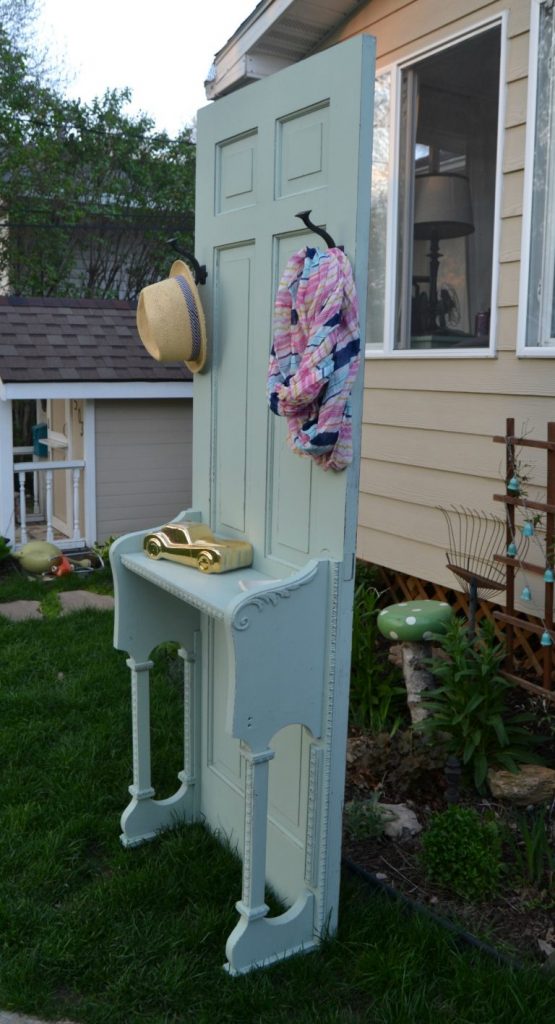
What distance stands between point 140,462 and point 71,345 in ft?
3.83

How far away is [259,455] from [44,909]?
1.54 m

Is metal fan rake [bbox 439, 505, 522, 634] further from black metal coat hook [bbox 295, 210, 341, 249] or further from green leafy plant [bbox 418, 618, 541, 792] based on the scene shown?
black metal coat hook [bbox 295, 210, 341, 249]

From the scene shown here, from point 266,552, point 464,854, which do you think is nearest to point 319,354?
point 266,552

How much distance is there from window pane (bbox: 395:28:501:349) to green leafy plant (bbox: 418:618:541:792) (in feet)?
5.51

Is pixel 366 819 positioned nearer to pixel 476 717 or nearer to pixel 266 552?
pixel 476 717

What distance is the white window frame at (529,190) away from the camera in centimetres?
387

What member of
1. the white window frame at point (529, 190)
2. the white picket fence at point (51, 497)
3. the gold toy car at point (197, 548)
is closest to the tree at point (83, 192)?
the white picket fence at point (51, 497)

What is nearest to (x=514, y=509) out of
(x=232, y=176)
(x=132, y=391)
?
(x=232, y=176)

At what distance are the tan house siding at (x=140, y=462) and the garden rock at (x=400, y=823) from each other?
5023 mm

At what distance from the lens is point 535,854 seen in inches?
111

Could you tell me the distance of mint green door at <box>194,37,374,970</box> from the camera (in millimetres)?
2318

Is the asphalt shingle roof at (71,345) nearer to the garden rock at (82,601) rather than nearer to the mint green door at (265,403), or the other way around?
the garden rock at (82,601)

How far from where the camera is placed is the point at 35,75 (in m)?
16.1

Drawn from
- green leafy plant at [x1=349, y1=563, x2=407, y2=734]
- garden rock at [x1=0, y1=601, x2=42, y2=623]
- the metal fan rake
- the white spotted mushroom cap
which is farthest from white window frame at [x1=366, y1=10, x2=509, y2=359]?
garden rock at [x1=0, y1=601, x2=42, y2=623]
